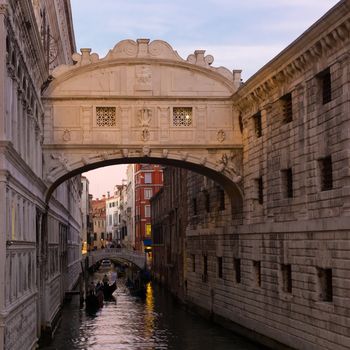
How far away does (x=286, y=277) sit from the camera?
17.3m

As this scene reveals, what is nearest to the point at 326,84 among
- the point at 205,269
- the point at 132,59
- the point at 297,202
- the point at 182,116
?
the point at 297,202

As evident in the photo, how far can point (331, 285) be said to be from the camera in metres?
14.7

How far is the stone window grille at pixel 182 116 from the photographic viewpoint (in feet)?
67.7

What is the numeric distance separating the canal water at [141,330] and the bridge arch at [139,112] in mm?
4656

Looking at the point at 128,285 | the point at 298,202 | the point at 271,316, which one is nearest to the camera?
the point at 298,202

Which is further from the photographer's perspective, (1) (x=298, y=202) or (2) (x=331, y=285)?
(1) (x=298, y=202)

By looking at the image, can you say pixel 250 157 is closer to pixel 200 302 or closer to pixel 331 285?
pixel 331 285

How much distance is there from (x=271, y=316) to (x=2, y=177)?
29.6ft

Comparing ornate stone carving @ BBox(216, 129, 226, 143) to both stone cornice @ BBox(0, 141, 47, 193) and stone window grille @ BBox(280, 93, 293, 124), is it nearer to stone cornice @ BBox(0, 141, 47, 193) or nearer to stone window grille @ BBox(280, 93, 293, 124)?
stone window grille @ BBox(280, 93, 293, 124)

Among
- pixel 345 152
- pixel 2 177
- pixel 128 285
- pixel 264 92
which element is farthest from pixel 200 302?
pixel 128 285

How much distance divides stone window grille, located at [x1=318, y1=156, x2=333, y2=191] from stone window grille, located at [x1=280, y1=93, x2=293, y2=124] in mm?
2319

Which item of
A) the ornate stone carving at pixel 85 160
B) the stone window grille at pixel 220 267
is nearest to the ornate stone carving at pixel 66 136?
the ornate stone carving at pixel 85 160

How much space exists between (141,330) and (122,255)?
117ft

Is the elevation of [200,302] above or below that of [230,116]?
below
